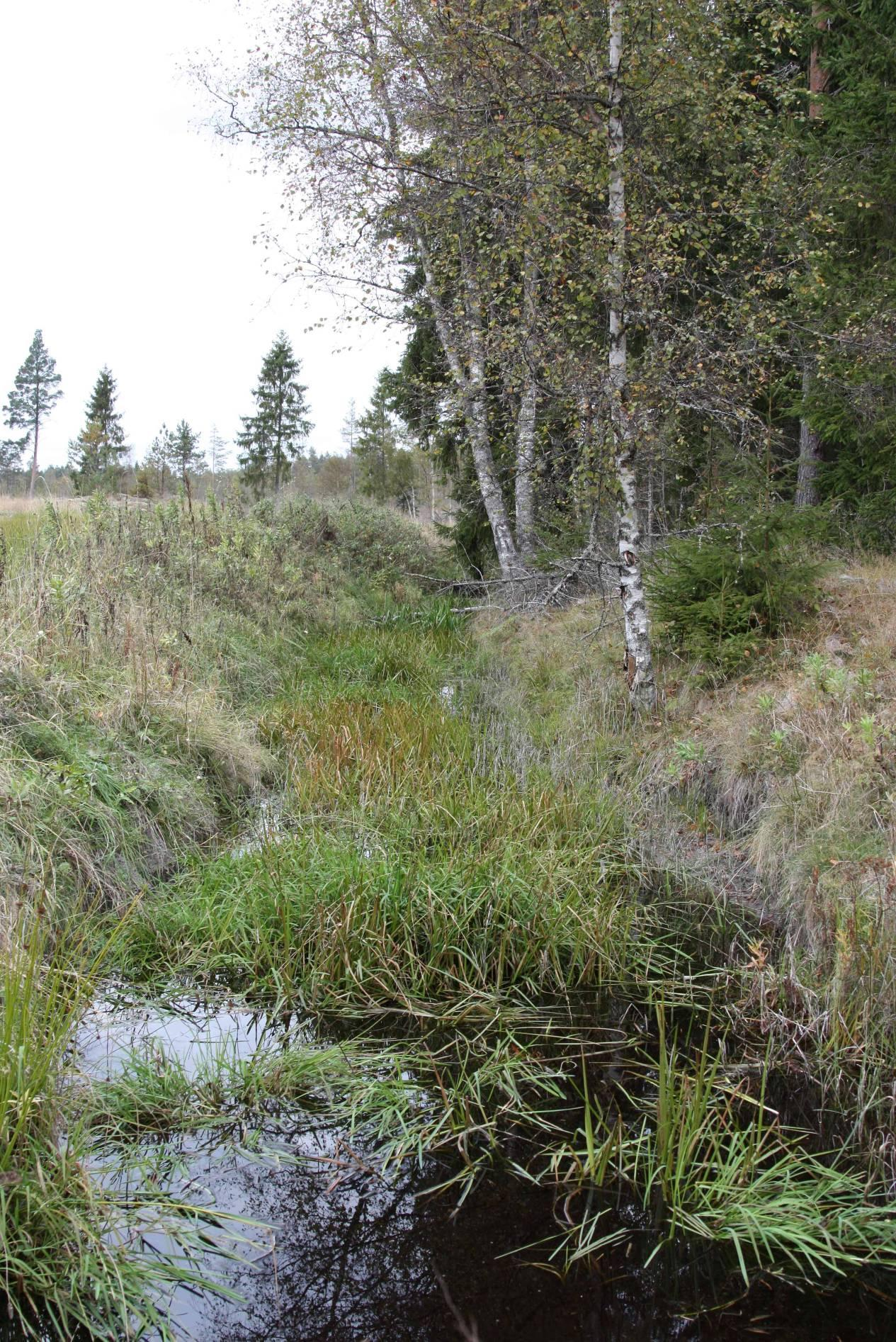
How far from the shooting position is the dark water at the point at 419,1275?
2.34 metres

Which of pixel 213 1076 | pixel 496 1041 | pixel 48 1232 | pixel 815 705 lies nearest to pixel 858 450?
pixel 815 705

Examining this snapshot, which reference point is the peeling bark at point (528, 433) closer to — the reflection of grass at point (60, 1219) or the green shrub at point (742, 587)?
the green shrub at point (742, 587)

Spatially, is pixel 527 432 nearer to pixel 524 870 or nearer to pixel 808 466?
pixel 808 466

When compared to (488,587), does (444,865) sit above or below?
below

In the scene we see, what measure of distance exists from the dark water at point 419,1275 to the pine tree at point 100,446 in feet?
40.5

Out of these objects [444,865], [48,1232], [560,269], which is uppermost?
[560,269]

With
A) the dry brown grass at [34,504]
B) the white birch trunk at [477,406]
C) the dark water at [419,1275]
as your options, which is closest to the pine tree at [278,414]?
A: the dry brown grass at [34,504]

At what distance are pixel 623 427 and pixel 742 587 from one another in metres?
1.60

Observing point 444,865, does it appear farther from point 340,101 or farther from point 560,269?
point 340,101

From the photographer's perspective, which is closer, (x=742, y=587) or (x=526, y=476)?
(x=742, y=587)

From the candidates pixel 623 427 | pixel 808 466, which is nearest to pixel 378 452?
pixel 808 466

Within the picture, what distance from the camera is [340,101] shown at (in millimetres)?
11734

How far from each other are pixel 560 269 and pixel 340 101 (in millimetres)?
6490

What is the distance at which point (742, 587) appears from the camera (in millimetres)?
7020
